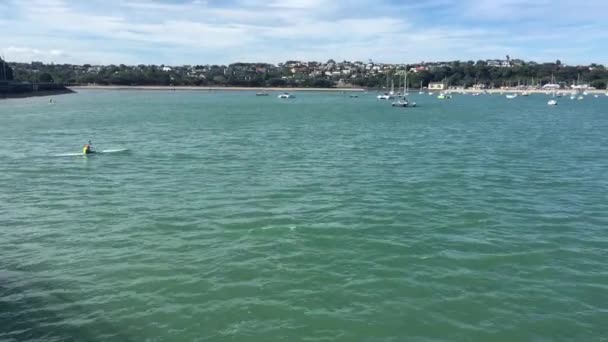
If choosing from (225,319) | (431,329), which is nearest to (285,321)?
(225,319)

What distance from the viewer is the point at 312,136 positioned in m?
74.6

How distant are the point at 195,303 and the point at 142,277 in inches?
128

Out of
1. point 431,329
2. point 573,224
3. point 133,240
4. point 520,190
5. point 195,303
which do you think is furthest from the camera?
point 520,190

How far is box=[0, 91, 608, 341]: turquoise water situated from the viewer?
58.4 ft

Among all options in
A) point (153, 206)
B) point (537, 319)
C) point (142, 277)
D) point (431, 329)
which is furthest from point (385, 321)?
point (153, 206)

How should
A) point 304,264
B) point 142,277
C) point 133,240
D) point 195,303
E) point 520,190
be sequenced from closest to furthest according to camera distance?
1. point 195,303
2. point 142,277
3. point 304,264
4. point 133,240
5. point 520,190

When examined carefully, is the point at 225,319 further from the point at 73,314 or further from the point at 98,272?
the point at 98,272

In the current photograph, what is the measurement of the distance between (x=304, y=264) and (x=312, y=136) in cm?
5249

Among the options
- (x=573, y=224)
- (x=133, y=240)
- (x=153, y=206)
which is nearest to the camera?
(x=133, y=240)

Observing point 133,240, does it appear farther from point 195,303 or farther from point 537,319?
point 537,319

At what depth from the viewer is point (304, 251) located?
24.2 m

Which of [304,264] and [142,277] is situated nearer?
[142,277]

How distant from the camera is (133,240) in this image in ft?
84.4

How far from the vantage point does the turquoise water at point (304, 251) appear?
17797 millimetres
